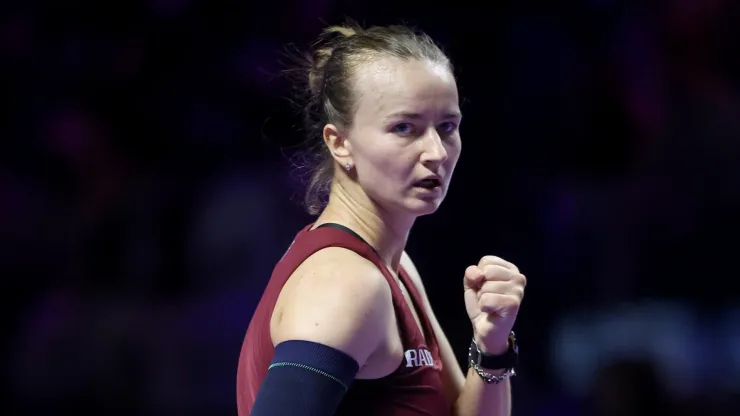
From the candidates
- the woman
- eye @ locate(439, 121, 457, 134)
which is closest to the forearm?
the woman

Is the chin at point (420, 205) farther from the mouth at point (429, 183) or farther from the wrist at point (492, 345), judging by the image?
the wrist at point (492, 345)

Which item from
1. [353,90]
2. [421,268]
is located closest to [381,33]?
[353,90]

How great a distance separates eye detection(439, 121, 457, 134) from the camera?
1963 mm

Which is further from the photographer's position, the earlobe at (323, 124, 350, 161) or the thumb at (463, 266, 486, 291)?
the earlobe at (323, 124, 350, 161)

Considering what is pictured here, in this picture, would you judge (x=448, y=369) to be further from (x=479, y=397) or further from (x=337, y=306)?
→ (x=337, y=306)

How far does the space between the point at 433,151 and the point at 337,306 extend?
0.45 metres

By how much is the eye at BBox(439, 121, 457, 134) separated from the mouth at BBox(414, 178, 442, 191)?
0.11 meters

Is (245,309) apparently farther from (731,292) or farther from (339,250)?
(339,250)

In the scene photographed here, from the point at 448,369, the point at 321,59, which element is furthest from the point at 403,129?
the point at 448,369

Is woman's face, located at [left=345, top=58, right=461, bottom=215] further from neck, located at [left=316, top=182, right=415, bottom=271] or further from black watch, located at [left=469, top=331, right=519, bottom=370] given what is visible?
black watch, located at [left=469, top=331, right=519, bottom=370]

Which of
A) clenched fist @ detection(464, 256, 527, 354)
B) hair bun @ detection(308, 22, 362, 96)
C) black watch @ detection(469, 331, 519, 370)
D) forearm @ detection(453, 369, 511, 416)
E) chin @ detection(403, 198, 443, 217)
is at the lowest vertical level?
forearm @ detection(453, 369, 511, 416)

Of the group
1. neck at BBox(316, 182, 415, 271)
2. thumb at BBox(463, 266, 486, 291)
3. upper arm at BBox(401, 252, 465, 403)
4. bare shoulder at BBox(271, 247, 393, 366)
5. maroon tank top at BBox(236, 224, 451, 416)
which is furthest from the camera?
upper arm at BBox(401, 252, 465, 403)

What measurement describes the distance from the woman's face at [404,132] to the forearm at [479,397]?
1.35 ft

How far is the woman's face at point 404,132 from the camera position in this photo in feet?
6.24
